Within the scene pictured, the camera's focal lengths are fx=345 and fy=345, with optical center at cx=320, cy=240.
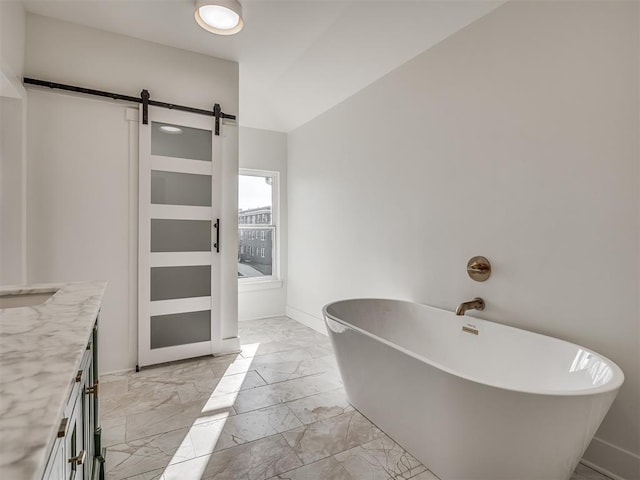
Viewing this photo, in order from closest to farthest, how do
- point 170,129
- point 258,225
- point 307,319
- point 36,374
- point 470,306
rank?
point 36,374 → point 470,306 → point 170,129 → point 307,319 → point 258,225

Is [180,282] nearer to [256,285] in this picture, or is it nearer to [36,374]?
[256,285]

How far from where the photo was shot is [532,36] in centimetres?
199

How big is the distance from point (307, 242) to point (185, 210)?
1652mm

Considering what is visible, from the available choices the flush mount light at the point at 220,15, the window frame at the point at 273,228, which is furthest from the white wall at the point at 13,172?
the window frame at the point at 273,228

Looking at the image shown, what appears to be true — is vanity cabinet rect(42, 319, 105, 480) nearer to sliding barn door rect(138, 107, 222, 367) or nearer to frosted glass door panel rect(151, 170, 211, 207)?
sliding barn door rect(138, 107, 222, 367)

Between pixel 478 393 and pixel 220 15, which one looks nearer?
pixel 478 393

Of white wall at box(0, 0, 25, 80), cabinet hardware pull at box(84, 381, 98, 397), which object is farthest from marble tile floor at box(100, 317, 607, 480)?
white wall at box(0, 0, 25, 80)

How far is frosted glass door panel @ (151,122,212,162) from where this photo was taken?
2.91 metres

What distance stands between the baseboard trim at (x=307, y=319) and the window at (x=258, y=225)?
509mm

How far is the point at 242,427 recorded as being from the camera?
2.05 m

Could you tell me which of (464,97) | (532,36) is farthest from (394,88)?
(532,36)

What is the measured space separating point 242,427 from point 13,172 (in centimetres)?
231

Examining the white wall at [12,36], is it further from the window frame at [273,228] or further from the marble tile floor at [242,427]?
the window frame at [273,228]

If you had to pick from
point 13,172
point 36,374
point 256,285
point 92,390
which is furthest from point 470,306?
point 13,172
